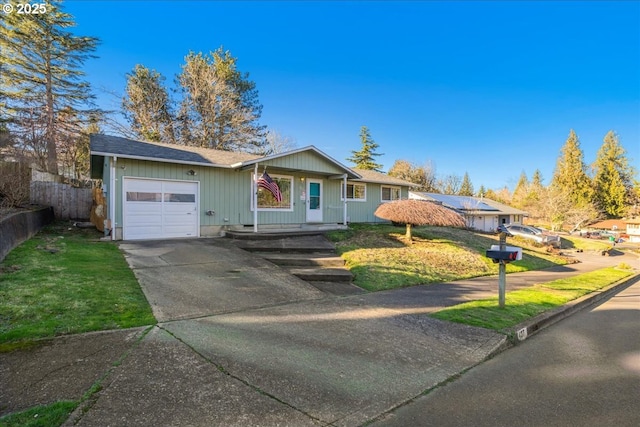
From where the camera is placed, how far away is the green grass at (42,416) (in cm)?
243

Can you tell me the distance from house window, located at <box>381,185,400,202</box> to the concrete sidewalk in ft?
48.1

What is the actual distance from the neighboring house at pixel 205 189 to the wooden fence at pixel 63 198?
1587 mm

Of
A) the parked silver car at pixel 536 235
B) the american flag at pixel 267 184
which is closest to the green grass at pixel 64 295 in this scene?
the american flag at pixel 267 184

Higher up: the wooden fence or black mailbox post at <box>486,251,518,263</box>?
the wooden fence

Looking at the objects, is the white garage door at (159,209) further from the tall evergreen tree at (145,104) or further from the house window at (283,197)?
the tall evergreen tree at (145,104)

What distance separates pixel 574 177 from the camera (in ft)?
175

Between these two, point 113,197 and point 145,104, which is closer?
point 113,197

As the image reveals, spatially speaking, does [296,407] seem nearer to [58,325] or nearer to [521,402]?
[521,402]

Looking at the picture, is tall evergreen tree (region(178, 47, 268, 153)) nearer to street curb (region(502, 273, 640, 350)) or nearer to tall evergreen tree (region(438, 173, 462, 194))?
street curb (region(502, 273, 640, 350))

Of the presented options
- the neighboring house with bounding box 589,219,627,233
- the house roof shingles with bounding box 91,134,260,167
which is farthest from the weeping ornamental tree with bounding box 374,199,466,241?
the neighboring house with bounding box 589,219,627,233

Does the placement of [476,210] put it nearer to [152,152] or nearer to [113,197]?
[152,152]

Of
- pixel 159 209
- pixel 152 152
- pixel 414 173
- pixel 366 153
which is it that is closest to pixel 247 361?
pixel 159 209

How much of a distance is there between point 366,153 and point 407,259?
3567 centimetres

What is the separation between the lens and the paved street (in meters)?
2.89
